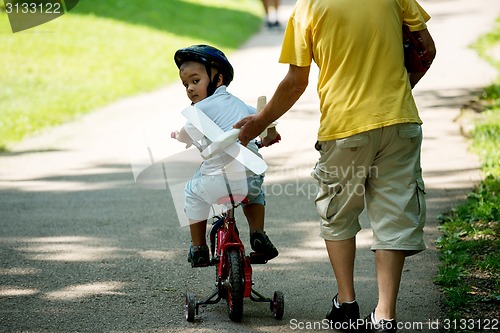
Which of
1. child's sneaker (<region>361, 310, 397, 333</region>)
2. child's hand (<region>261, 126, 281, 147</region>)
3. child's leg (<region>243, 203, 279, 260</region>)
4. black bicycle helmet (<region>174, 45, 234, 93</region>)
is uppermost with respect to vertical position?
black bicycle helmet (<region>174, 45, 234, 93</region>)

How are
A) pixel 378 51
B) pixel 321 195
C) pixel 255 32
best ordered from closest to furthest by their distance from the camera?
pixel 378 51
pixel 321 195
pixel 255 32

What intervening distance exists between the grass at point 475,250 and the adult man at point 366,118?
810 millimetres

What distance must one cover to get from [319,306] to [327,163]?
1141mm

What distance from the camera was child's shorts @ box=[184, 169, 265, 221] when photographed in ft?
15.4

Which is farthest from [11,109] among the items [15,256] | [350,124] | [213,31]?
[350,124]

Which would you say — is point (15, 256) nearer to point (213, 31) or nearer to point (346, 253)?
point (346, 253)

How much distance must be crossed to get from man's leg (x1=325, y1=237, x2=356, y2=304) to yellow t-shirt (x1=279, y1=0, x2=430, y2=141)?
63 cm

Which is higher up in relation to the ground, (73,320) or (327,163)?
(327,163)

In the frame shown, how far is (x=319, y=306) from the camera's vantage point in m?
5.11

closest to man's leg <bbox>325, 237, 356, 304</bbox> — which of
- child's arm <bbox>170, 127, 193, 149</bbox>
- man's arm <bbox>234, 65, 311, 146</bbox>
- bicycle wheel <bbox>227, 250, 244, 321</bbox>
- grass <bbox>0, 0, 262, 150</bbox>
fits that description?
bicycle wheel <bbox>227, 250, 244, 321</bbox>

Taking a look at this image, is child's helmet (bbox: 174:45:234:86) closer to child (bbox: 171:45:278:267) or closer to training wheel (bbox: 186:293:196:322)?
child (bbox: 171:45:278:267)

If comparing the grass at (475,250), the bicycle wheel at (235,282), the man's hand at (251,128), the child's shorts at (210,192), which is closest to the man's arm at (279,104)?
the man's hand at (251,128)

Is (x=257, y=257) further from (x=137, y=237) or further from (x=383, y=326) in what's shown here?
(x=137, y=237)

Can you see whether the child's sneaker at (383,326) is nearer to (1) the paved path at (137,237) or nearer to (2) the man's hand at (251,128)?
(1) the paved path at (137,237)
